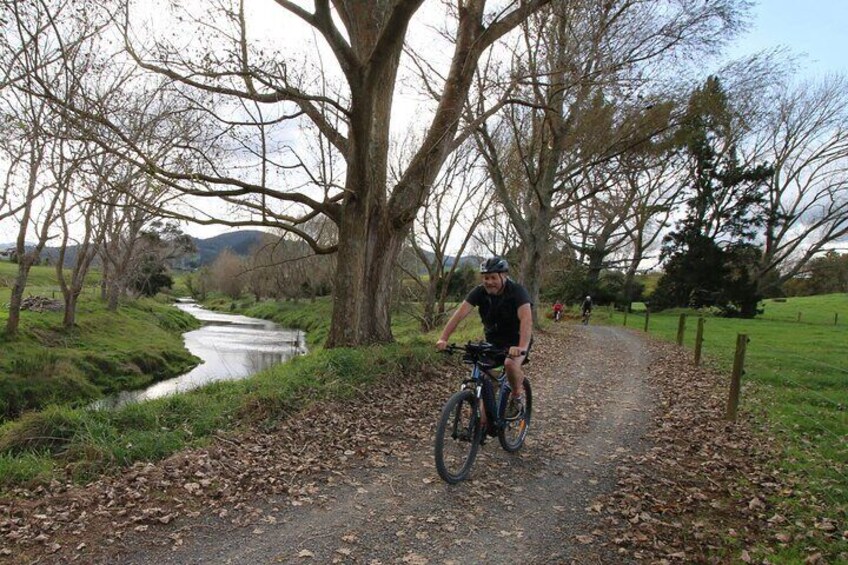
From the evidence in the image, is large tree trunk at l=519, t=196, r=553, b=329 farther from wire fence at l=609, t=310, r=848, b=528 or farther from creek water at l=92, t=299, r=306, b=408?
creek water at l=92, t=299, r=306, b=408

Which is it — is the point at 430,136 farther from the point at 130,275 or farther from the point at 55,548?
the point at 130,275

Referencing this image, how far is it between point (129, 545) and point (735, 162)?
47055 millimetres

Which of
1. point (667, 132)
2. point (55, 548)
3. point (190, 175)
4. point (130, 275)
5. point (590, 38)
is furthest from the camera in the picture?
point (130, 275)

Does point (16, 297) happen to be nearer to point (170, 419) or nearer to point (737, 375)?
point (170, 419)

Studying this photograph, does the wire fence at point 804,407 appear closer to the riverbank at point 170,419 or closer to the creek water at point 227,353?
the riverbank at point 170,419

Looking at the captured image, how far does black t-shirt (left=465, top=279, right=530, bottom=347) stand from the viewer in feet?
17.3

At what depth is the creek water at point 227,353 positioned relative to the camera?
19075 mm

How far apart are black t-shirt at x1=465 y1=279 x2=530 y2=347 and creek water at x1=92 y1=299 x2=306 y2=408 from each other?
37.4 ft

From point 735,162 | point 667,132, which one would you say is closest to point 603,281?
point 735,162

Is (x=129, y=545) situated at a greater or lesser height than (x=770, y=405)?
lesser

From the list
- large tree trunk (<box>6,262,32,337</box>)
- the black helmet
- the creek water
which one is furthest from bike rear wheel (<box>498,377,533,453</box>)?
large tree trunk (<box>6,262,32,337</box>)

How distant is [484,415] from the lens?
518 cm

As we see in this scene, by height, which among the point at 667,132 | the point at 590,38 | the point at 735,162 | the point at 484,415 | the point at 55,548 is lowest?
the point at 55,548

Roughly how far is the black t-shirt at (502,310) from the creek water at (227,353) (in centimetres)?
1139
